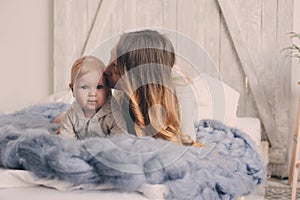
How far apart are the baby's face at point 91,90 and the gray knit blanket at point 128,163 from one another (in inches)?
5.9

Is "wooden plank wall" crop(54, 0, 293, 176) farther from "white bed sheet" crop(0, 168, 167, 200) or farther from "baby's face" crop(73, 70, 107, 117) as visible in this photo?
"white bed sheet" crop(0, 168, 167, 200)

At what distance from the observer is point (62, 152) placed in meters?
1.33

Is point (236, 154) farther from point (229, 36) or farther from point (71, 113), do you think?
point (229, 36)

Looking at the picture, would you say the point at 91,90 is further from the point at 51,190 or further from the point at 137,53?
the point at 51,190

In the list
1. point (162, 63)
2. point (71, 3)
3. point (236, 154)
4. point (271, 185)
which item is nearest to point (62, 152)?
point (162, 63)

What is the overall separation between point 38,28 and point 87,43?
431 millimetres

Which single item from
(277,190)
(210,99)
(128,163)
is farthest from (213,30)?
(128,163)

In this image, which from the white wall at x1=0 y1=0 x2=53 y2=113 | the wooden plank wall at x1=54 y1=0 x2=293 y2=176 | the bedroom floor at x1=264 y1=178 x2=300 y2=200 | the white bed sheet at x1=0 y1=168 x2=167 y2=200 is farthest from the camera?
the white wall at x1=0 y1=0 x2=53 y2=113

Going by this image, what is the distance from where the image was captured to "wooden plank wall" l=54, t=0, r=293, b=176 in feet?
10.9

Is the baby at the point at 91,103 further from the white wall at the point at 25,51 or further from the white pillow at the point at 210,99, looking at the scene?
the white wall at the point at 25,51

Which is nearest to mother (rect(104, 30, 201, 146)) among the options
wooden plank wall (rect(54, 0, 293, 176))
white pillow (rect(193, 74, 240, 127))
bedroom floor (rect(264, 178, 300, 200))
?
white pillow (rect(193, 74, 240, 127))

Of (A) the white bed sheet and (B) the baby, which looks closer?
(A) the white bed sheet

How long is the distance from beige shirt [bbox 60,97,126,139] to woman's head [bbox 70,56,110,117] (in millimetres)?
19

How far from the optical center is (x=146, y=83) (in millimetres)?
1487
